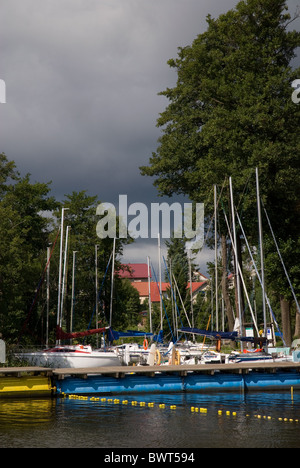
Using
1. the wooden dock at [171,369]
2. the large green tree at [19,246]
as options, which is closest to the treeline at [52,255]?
the large green tree at [19,246]

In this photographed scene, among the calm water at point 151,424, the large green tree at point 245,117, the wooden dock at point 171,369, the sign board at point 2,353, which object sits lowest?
the calm water at point 151,424

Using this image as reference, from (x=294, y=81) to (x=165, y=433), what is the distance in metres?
31.4

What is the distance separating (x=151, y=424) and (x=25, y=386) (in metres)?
8.72

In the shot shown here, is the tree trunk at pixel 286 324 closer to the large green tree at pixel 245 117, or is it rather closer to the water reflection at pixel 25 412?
the large green tree at pixel 245 117

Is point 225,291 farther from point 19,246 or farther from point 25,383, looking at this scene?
point 25,383

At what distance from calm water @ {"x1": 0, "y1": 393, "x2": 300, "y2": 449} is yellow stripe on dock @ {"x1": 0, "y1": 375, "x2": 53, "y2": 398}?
32.3 inches

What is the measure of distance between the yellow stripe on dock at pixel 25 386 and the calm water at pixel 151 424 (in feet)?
2.69

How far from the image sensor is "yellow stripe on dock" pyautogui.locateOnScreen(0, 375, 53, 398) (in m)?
26.6

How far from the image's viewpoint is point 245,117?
138ft

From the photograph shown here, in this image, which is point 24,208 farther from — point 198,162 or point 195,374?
point 195,374

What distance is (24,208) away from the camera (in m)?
60.1

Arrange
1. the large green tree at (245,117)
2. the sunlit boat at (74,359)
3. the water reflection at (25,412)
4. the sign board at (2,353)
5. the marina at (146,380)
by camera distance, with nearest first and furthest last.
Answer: the water reflection at (25,412) < the marina at (146,380) < the sign board at (2,353) < the sunlit boat at (74,359) < the large green tree at (245,117)

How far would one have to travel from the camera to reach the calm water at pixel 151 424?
17047 millimetres

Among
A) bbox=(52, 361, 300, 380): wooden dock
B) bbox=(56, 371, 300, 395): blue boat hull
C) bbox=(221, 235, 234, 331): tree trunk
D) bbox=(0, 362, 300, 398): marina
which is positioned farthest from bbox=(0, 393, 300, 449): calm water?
bbox=(221, 235, 234, 331): tree trunk
